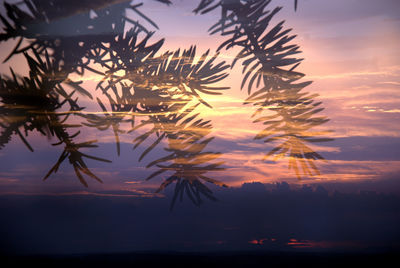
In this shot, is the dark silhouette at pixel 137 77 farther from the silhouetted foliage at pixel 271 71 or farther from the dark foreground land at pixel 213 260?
the dark foreground land at pixel 213 260

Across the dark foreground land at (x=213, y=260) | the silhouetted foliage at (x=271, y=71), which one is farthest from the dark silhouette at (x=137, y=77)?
the dark foreground land at (x=213, y=260)

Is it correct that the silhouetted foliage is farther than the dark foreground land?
No

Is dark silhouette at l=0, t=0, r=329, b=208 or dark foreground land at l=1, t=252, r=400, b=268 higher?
dark silhouette at l=0, t=0, r=329, b=208

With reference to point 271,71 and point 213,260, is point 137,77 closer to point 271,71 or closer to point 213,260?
point 271,71

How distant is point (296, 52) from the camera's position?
1.13ft

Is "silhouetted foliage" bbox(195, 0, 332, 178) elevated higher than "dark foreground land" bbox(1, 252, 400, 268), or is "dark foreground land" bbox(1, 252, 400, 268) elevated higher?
"silhouetted foliage" bbox(195, 0, 332, 178)

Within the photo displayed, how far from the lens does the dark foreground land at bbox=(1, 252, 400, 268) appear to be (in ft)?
1.81

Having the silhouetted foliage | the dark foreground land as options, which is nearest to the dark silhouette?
the silhouetted foliage

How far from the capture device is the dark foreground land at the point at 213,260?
0.55 metres

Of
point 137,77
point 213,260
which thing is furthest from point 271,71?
point 213,260

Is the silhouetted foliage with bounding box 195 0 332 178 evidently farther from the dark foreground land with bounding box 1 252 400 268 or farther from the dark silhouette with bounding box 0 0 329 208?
the dark foreground land with bounding box 1 252 400 268

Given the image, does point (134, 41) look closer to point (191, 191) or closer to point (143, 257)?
point (191, 191)

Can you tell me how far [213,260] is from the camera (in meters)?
0.57

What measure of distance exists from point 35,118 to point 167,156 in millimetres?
144
